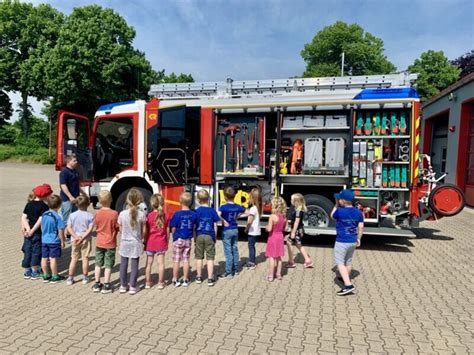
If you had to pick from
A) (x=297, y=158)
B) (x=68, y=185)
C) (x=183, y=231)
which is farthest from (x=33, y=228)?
(x=297, y=158)

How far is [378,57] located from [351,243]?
39.3m

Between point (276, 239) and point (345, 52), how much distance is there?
127ft

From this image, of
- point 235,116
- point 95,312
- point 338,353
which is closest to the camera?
point 338,353

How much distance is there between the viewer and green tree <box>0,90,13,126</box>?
4022cm

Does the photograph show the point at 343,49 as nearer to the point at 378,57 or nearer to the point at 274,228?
the point at 378,57

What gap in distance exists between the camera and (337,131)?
22.5 feet

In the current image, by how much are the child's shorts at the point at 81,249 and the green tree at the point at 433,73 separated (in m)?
33.3

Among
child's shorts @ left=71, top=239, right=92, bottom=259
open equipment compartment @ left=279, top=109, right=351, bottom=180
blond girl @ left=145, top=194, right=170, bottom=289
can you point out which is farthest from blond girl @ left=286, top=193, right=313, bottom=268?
child's shorts @ left=71, top=239, right=92, bottom=259

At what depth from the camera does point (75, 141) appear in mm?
7887

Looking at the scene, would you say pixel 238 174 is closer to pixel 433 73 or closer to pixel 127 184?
pixel 127 184

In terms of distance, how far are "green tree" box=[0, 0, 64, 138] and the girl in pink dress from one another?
36239 millimetres

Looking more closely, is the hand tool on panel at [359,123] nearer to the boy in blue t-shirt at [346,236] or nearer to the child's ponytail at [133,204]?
the boy in blue t-shirt at [346,236]

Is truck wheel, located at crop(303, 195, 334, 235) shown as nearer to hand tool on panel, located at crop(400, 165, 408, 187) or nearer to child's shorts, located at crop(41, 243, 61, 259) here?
hand tool on panel, located at crop(400, 165, 408, 187)

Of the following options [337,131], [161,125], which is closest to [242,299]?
[337,131]
